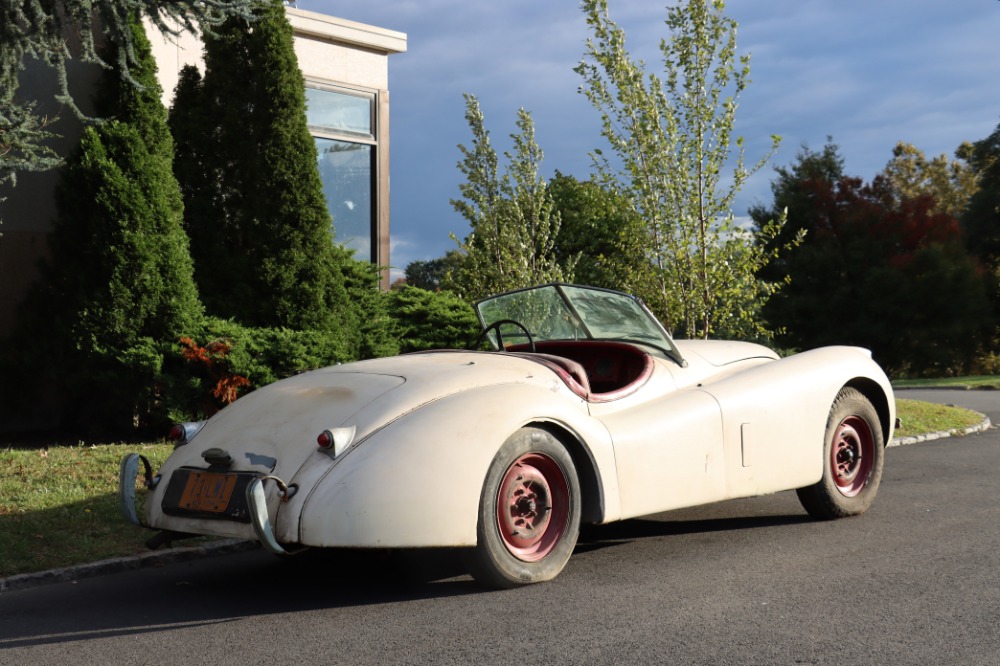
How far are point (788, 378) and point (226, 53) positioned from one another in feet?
30.1

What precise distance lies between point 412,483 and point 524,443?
69 centimetres

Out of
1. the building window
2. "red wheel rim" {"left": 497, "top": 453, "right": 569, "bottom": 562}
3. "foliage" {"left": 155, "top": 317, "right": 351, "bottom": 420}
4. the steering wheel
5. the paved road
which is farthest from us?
the building window

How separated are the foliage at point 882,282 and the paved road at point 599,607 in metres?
31.2

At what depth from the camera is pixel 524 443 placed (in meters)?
5.19

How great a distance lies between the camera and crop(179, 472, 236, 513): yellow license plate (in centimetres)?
504

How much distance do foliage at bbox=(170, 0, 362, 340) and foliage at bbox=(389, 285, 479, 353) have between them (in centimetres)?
115

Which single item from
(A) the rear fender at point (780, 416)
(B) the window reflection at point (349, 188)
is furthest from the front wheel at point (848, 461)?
(B) the window reflection at point (349, 188)

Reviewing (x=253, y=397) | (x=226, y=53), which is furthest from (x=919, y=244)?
(x=253, y=397)

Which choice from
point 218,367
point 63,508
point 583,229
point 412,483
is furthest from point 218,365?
point 583,229

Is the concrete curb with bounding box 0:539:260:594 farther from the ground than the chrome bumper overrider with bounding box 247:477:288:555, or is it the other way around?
the chrome bumper overrider with bounding box 247:477:288:555

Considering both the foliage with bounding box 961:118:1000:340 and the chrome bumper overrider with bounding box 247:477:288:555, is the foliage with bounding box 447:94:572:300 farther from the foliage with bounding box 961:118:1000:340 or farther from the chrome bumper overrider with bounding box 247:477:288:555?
the foliage with bounding box 961:118:1000:340

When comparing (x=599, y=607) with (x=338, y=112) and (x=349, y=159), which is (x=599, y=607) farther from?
(x=338, y=112)

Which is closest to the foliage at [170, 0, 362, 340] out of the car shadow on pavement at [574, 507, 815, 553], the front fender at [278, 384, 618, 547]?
the car shadow on pavement at [574, 507, 815, 553]

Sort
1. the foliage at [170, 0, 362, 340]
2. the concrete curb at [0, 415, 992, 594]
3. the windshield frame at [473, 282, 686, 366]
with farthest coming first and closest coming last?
the foliage at [170, 0, 362, 340]
the windshield frame at [473, 282, 686, 366]
the concrete curb at [0, 415, 992, 594]
